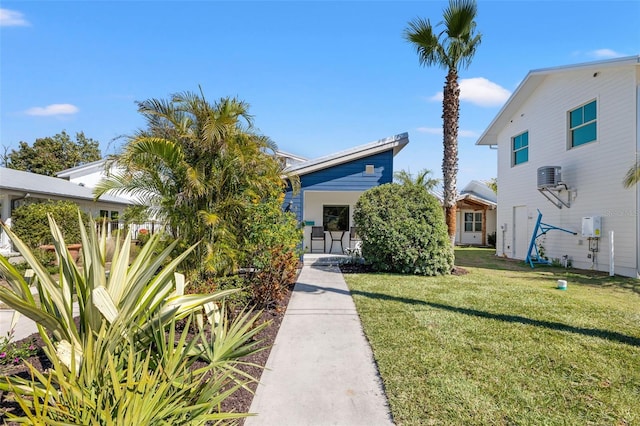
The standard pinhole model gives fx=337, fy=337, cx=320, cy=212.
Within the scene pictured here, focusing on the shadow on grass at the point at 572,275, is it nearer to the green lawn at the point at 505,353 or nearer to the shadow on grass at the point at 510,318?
the green lawn at the point at 505,353

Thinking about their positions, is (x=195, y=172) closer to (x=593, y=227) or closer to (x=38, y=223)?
(x=38, y=223)

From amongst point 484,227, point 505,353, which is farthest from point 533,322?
point 484,227

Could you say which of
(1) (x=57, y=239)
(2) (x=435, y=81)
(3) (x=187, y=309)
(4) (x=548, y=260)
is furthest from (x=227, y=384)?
(4) (x=548, y=260)

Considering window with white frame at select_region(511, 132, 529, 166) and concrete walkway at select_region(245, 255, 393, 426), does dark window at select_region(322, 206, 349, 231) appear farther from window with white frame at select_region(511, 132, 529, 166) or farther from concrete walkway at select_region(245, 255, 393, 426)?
concrete walkway at select_region(245, 255, 393, 426)

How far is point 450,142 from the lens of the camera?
10.9 meters

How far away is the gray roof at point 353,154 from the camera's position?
11664mm

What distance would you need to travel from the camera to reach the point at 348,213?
15.8 metres

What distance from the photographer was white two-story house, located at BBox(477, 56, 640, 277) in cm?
970

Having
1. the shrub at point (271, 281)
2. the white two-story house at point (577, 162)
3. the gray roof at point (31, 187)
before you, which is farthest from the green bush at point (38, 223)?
the white two-story house at point (577, 162)

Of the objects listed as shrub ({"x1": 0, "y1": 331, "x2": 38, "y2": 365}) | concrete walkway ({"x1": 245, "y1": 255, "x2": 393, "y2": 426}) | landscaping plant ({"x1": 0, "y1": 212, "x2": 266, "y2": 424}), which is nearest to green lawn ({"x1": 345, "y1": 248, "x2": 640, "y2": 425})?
concrete walkway ({"x1": 245, "y1": 255, "x2": 393, "y2": 426})

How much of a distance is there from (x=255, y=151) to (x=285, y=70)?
22.7 feet

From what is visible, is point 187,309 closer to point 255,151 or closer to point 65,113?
point 255,151

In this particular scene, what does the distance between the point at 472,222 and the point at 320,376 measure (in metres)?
23.0

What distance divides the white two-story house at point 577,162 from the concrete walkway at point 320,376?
9126 mm
